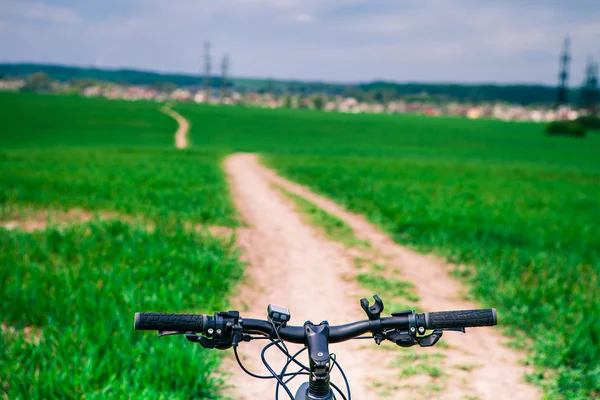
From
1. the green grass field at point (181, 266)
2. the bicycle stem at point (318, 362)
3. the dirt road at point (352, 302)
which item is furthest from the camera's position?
the dirt road at point (352, 302)

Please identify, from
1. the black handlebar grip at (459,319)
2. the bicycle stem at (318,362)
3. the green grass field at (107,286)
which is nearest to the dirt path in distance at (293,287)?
the green grass field at (107,286)

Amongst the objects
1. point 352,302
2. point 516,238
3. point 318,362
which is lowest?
point 352,302

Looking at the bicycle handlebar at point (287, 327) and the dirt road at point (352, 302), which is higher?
the bicycle handlebar at point (287, 327)

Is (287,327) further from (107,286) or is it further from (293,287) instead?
(293,287)

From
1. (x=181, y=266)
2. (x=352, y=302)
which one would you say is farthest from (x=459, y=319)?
(x=181, y=266)

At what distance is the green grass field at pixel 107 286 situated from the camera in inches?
144

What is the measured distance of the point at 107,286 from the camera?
5.40m

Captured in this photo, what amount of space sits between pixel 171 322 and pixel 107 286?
4208mm

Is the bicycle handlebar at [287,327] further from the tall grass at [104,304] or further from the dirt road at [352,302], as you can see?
the dirt road at [352,302]

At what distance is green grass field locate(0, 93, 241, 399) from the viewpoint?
3.65 meters

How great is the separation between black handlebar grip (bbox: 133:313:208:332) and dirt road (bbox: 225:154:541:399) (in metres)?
2.56

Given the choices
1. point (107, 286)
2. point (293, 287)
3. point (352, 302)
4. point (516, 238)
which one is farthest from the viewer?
point (516, 238)

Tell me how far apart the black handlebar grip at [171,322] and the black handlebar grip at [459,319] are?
83 cm

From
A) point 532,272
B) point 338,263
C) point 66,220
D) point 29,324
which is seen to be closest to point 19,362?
point 29,324
